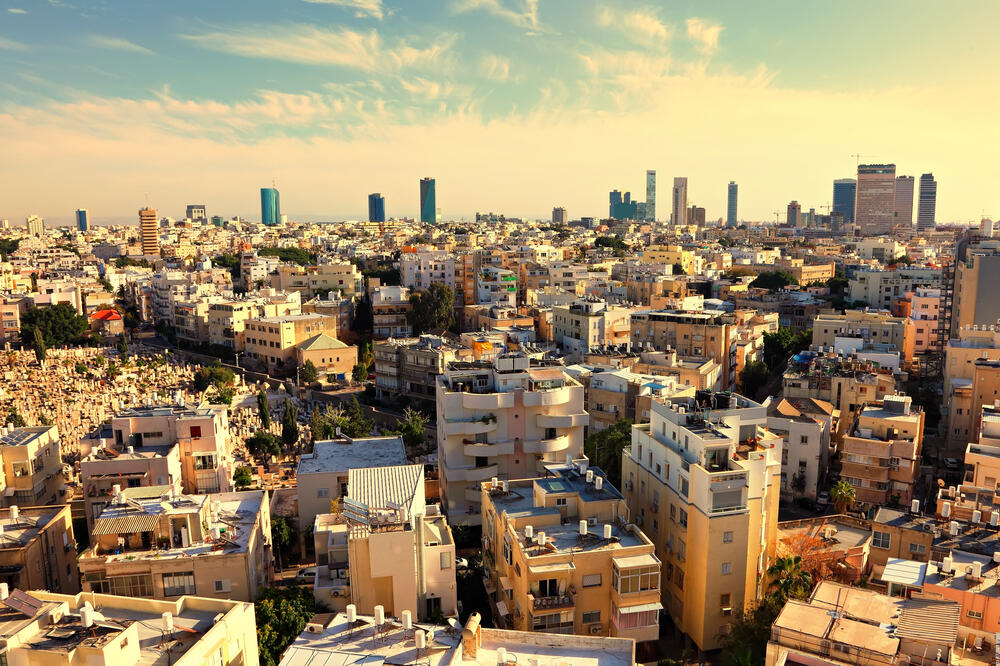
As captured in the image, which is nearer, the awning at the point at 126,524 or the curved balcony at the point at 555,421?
the awning at the point at 126,524

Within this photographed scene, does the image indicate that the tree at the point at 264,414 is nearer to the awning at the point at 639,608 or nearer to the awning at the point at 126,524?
the awning at the point at 126,524

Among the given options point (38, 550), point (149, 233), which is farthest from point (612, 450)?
point (149, 233)

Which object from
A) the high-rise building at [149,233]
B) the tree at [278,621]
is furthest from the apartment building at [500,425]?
the high-rise building at [149,233]

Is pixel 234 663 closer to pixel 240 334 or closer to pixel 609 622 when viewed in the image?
pixel 609 622

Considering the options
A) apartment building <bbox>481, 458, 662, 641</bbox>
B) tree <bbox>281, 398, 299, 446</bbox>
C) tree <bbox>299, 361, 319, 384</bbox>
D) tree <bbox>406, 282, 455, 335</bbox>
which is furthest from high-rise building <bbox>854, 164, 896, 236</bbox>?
apartment building <bbox>481, 458, 662, 641</bbox>

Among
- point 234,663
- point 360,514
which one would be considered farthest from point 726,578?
point 234,663

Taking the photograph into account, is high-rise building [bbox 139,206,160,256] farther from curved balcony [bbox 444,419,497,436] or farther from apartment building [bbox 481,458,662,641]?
apartment building [bbox 481,458,662,641]
